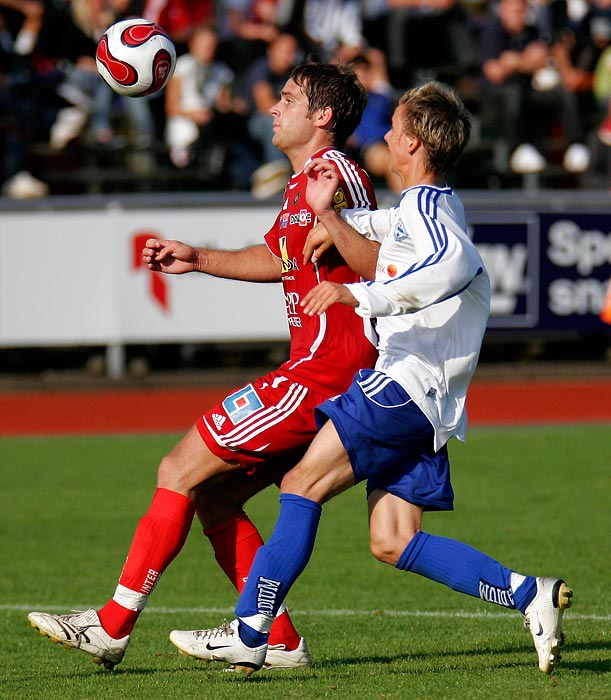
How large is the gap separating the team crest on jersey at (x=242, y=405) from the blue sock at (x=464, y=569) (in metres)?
0.76

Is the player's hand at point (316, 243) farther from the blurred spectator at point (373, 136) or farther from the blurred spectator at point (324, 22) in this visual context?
the blurred spectator at point (324, 22)

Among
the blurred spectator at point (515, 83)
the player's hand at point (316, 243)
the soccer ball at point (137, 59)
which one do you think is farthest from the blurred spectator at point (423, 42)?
the player's hand at point (316, 243)

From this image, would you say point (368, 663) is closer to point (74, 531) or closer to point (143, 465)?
point (74, 531)

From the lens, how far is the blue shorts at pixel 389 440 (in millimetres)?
4824

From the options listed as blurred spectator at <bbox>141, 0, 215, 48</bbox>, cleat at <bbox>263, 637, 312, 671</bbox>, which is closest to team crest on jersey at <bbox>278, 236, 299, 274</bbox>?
cleat at <bbox>263, 637, 312, 671</bbox>

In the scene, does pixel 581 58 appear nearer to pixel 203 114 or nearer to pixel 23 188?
pixel 203 114

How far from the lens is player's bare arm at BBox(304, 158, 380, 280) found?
4.93 m

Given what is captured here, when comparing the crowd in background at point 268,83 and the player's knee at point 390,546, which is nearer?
the player's knee at point 390,546

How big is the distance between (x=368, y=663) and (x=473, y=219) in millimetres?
10563

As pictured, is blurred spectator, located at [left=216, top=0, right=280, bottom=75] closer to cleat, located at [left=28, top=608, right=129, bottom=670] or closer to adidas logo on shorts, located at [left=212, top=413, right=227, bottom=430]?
adidas logo on shorts, located at [left=212, top=413, right=227, bottom=430]

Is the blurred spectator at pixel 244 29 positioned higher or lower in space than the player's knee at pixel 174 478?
higher

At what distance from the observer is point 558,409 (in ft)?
48.3

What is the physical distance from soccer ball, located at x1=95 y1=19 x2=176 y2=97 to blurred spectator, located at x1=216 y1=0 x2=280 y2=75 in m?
11.9

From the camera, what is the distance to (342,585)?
24.1 ft
